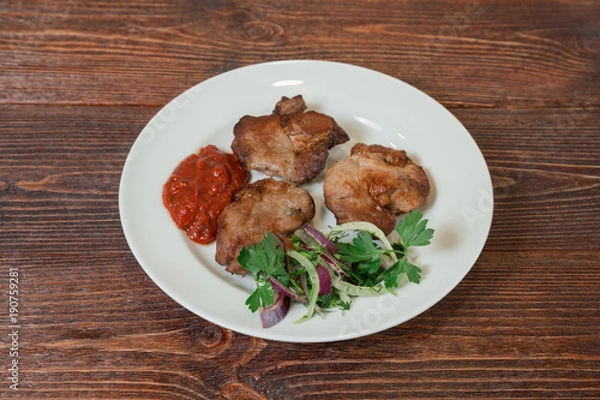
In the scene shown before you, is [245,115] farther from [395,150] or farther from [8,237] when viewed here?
[8,237]

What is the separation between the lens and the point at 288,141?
10.4 ft

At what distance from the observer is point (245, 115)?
3350mm

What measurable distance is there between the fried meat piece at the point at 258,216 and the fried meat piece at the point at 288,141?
13cm

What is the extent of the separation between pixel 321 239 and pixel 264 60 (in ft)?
5.49

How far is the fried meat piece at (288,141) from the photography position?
10.2 ft

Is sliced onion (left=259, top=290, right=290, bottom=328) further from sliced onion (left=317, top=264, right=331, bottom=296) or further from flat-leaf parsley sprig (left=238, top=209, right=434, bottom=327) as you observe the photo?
sliced onion (left=317, top=264, right=331, bottom=296)

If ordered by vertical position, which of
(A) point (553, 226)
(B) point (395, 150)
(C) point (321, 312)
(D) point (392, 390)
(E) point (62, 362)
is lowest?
(E) point (62, 362)

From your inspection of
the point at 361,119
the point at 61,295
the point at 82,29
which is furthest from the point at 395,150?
the point at 82,29

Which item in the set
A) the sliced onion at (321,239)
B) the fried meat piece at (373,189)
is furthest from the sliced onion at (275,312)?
the fried meat piece at (373,189)

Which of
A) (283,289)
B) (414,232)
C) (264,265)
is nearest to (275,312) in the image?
(283,289)

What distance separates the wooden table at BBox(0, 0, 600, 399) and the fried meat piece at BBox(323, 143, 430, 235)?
501 millimetres

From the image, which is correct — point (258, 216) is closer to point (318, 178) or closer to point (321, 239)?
point (321, 239)

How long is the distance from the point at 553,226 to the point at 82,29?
10.6ft

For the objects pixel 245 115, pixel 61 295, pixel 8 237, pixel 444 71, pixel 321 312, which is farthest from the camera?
pixel 444 71
